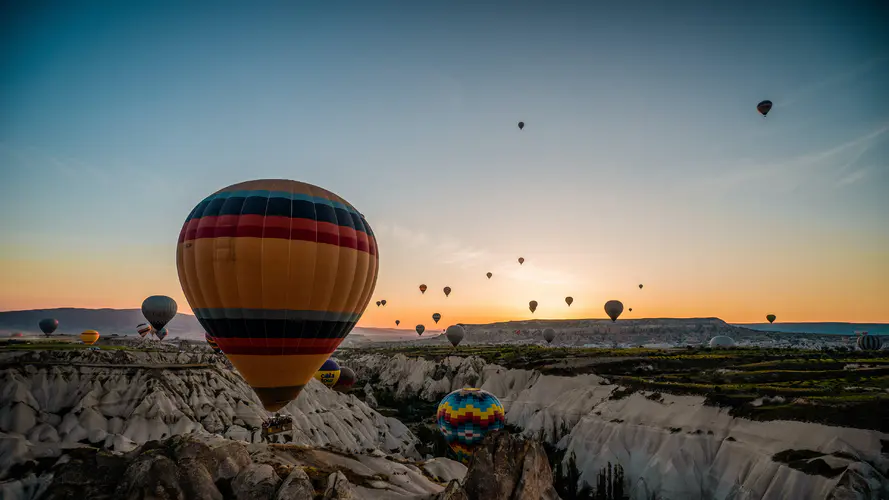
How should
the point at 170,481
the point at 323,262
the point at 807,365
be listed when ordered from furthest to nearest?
1. the point at 807,365
2. the point at 323,262
3. the point at 170,481

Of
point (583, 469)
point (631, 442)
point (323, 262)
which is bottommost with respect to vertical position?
point (583, 469)

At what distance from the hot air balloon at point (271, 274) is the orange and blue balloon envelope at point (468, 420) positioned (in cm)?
1599

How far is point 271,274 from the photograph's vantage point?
53.3ft

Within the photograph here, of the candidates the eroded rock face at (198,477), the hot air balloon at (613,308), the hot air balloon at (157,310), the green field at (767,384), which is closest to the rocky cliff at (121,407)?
the eroded rock face at (198,477)

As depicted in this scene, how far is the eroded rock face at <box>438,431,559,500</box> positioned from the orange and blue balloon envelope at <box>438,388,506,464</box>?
12839 mm

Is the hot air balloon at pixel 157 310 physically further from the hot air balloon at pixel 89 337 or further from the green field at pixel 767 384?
the green field at pixel 767 384

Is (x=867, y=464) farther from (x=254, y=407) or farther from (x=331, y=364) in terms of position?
(x=331, y=364)

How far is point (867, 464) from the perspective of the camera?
19453 mm

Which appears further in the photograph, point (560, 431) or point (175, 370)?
point (560, 431)

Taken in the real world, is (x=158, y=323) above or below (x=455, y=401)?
above

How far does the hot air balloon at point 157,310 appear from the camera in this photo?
2005 inches

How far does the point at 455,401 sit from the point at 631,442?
12.7 meters

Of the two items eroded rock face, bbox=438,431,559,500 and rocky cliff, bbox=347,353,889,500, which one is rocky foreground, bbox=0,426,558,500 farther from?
rocky cliff, bbox=347,353,889,500

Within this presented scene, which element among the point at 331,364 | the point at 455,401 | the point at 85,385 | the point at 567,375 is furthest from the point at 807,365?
the point at 85,385
